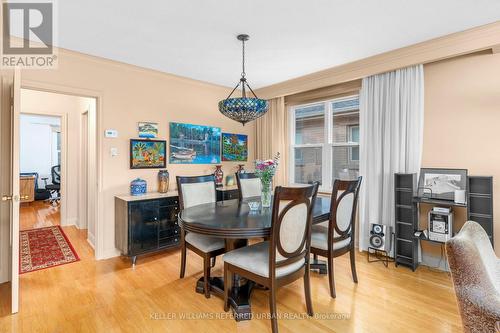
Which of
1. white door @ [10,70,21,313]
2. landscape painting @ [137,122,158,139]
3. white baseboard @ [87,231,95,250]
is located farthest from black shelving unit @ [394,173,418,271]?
white baseboard @ [87,231,95,250]

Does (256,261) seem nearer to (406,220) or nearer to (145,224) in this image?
(145,224)

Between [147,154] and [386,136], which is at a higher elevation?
[386,136]

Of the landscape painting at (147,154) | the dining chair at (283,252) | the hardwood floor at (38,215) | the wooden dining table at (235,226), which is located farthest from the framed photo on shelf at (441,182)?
the hardwood floor at (38,215)

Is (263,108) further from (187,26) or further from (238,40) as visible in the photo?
(187,26)

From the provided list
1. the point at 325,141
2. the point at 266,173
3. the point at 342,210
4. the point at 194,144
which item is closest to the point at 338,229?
the point at 342,210

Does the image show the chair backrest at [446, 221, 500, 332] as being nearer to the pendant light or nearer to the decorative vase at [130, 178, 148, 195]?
the pendant light

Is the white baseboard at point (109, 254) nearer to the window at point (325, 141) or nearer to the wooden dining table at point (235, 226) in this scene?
the wooden dining table at point (235, 226)

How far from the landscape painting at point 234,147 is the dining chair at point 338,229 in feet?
8.27

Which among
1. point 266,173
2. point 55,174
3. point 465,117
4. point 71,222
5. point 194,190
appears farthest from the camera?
point 55,174

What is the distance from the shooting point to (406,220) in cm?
317

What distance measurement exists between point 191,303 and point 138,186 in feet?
5.98

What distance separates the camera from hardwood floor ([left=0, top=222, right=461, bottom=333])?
202 centimetres

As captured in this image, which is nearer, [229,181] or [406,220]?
[406,220]

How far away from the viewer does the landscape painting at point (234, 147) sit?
4766 millimetres
